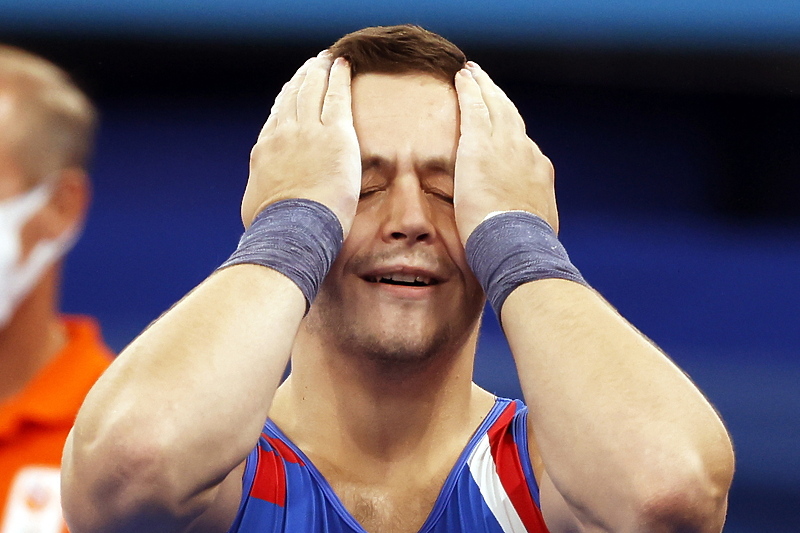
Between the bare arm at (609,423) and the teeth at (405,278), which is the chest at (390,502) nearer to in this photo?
the bare arm at (609,423)

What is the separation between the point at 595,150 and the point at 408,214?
3577mm

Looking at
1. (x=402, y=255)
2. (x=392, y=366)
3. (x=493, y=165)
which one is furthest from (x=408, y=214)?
(x=392, y=366)

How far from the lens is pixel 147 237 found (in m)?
5.14

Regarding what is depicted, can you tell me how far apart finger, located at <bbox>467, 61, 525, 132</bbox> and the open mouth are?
338 mm

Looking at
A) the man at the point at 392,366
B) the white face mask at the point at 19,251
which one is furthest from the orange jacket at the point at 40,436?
the man at the point at 392,366

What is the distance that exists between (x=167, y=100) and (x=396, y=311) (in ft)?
12.7

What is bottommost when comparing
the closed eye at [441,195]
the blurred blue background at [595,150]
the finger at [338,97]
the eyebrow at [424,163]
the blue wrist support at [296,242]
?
the blurred blue background at [595,150]

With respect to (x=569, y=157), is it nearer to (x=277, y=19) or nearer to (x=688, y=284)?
(x=688, y=284)

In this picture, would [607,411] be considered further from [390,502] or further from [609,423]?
[390,502]

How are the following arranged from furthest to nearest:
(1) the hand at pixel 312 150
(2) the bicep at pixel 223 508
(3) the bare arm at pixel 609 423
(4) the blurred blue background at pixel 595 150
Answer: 1. (4) the blurred blue background at pixel 595 150
2. (1) the hand at pixel 312 150
3. (2) the bicep at pixel 223 508
4. (3) the bare arm at pixel 609 423

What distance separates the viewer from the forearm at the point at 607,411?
1.31m

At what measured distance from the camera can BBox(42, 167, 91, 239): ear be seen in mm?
1934

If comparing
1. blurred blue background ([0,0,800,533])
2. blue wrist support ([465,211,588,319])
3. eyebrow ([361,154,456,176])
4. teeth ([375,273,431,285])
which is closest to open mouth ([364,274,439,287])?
teeth ([375,273,431,285])

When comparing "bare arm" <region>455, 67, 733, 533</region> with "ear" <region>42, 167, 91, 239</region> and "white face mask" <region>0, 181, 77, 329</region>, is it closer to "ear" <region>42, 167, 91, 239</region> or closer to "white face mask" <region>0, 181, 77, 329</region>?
"ear" <region>42, 167, 91, 239</region>
